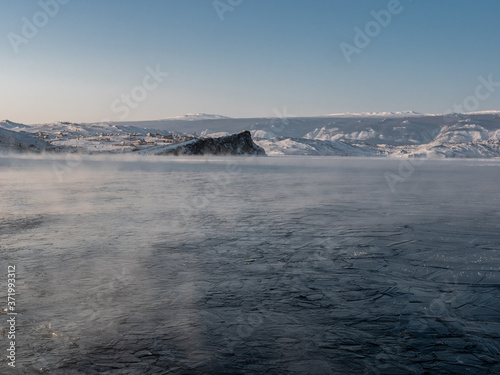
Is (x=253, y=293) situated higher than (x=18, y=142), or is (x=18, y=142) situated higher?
(x=253, y=293)

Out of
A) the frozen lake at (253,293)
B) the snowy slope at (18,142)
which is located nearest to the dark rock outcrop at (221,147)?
the snowy slope at (18,142)

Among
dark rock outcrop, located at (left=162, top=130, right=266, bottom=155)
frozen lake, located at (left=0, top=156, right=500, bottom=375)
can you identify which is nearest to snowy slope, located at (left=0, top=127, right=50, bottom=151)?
dark rock outcrop, located at (left=162, top=130, right=266, bottom=155)

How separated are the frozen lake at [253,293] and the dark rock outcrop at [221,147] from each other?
286 ft

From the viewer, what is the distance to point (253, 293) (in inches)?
254

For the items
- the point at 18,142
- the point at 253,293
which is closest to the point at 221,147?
the point at 18,142

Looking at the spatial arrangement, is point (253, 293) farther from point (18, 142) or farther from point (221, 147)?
point (18, 142)

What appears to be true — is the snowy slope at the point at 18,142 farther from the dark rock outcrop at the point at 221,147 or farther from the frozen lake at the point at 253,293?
the frozen lake at the point at 253,293

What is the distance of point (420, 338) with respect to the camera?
5.02 meters

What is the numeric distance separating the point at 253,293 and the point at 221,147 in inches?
3980

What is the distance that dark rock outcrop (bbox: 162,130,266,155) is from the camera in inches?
3930

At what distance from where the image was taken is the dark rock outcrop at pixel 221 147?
327 ft

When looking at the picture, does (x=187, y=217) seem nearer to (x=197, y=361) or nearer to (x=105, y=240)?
(x=105, y=240)

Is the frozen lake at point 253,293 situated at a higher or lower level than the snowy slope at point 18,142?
higher

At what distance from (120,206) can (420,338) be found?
12517 mm
